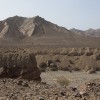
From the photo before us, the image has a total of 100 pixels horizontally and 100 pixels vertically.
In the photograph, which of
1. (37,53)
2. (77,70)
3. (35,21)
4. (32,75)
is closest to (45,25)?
(35,21)

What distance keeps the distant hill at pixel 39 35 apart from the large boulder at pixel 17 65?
76344 millimetres

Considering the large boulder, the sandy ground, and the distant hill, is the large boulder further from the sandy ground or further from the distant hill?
the distant hill

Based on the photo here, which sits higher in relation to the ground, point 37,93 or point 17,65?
point 17,65

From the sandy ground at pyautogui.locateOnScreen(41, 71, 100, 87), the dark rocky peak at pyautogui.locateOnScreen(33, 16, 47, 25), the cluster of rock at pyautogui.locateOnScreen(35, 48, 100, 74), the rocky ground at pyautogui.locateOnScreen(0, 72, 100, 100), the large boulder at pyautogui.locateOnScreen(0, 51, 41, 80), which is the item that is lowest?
the sandy ground at pyautogui.locateOnScreen(41, 71, 100, 87)

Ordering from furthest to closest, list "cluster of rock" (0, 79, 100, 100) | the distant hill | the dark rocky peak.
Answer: the dark rocky peak, the distant hill, "cluster of rock" (0, 79, 100, 100)

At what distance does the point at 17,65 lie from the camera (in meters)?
19.5

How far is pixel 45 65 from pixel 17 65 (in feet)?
95.6

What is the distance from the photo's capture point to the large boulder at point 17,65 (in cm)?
1924

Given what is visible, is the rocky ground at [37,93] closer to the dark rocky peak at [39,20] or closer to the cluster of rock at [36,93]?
the cluster of rock at [36,93]

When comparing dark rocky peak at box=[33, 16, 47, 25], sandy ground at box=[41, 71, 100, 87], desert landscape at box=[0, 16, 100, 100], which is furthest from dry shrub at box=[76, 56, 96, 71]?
dark rocky peak at box=[33, 16, 47, 25]

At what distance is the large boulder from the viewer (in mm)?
19241

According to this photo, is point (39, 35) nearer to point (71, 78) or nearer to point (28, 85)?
point (71, 78)

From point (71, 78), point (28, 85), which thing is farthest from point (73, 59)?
point (28, 85)

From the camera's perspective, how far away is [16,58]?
19.5 metres
